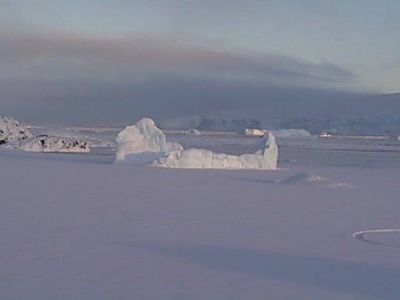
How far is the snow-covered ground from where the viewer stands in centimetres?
428

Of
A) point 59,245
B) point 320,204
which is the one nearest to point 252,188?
point 320,204

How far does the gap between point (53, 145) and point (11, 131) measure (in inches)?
191

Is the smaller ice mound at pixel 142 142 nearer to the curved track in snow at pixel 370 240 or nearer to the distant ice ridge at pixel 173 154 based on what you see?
the distant ice ridge at pixel 173 154

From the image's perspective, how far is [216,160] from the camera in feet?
53.5

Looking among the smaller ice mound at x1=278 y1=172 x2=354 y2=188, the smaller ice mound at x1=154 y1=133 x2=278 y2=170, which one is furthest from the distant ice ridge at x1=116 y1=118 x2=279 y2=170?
the smaller ice mound at x1=278 y1=172 x2=354 y2=188

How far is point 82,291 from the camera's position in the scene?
4.08 meters

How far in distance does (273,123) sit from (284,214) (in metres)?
93.4

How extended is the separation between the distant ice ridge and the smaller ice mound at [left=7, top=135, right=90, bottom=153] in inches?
291

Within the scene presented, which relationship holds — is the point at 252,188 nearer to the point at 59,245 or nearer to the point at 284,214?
the point at 284,214

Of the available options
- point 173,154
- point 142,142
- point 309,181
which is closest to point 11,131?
point 142,142

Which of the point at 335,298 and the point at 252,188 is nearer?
the point at 335,298

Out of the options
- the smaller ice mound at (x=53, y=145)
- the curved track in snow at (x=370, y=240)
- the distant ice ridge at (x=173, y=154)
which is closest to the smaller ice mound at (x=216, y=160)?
the distant ice ridge at (x=173, y=154)

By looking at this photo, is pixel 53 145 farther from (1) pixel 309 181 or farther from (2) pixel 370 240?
(2) pixel 370 240

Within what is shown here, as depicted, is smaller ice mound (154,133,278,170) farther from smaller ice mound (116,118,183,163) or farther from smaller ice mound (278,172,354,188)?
smaller ice mound (278,172,354,188)
